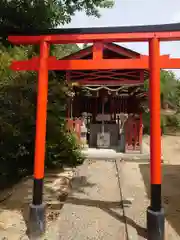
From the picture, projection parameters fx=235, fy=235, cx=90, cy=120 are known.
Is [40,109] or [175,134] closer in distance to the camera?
[40,109]

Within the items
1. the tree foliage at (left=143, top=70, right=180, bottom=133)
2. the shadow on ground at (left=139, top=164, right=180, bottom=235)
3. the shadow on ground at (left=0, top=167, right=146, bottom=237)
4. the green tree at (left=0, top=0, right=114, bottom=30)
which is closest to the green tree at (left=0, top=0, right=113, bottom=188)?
the green tree at (left=0, top=0, right=114, bottom=30)

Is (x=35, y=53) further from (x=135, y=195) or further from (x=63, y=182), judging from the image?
(x=135, y=195)

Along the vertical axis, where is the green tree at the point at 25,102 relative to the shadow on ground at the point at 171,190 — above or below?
above

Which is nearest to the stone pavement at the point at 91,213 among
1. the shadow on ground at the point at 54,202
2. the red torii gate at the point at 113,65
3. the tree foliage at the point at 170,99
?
the shadow on ground at the point at 54,202

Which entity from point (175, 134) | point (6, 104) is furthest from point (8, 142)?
point (175, 134)

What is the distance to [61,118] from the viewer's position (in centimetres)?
859

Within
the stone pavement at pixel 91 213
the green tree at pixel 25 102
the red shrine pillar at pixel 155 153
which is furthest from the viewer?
the green tree at pixel 25 102

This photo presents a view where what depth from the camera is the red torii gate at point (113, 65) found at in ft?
12.5

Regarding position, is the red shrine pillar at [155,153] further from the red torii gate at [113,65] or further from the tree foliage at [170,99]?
the tree foliage at [170,99]

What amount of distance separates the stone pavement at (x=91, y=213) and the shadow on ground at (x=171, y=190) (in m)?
0.95

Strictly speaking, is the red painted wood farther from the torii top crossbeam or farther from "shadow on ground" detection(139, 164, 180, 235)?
"shadow on ground" detection(139, 164, 180, 235)

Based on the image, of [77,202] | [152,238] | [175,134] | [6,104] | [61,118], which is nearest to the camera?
[152,238]

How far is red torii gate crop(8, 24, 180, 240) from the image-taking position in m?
3.82

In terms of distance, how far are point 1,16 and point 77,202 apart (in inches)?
161
